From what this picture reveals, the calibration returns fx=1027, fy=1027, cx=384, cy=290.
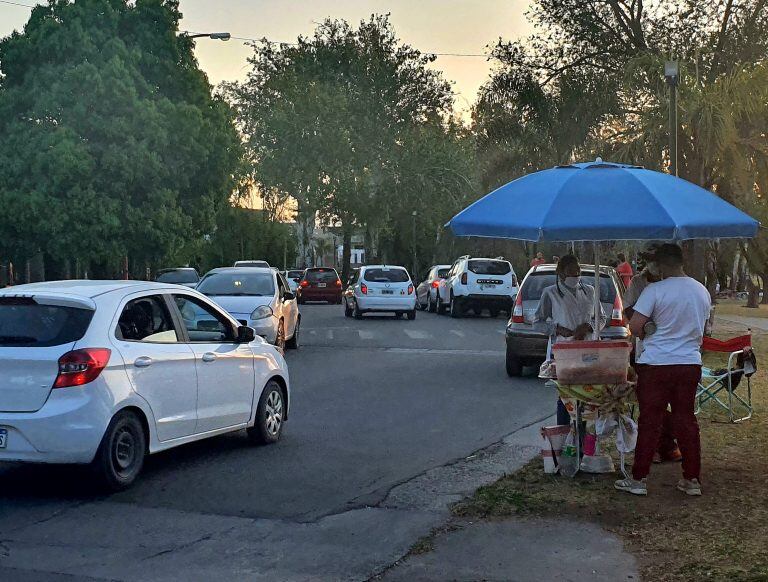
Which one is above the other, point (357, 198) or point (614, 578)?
point (357, 198)

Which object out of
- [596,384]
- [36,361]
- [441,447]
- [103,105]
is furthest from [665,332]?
[103,105]

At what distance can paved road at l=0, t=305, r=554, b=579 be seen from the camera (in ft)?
21.5

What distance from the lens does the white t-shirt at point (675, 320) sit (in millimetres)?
7293

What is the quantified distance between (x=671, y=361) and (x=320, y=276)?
3725cm

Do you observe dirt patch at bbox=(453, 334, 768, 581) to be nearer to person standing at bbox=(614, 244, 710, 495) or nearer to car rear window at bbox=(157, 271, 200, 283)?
person standing at bbox=(614, 244, 710, 495)

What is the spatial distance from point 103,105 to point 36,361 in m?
25.2

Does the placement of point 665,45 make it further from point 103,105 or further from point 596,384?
point 596,384

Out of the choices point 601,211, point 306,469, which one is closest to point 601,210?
point 601,211

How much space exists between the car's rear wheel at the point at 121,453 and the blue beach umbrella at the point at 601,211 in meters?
2.87

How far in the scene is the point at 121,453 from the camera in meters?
7.55

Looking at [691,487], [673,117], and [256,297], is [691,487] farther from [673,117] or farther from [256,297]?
[673,117]

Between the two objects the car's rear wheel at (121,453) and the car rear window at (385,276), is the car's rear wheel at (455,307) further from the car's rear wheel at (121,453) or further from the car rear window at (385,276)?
the car's rear wheel at (121,453)

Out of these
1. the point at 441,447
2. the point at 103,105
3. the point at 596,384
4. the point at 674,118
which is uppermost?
the point at 103,105

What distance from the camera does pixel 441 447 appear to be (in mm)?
9578
